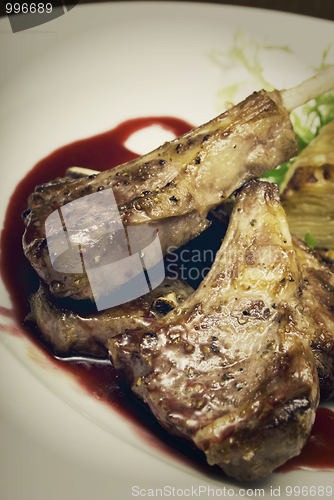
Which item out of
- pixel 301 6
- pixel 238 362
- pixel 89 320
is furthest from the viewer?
pixel 301 6

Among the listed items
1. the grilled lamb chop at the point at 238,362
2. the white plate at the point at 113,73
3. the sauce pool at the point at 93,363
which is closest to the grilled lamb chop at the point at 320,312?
the grilled lamb chop at the point at 238,362

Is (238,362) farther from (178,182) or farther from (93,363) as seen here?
(178,182)

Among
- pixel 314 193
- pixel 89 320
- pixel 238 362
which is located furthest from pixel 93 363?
pixel 314 193

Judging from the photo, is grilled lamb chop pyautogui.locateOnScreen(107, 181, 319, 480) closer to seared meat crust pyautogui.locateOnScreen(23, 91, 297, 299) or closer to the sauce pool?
the sauce pool

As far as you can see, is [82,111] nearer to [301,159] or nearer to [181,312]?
[301,159]

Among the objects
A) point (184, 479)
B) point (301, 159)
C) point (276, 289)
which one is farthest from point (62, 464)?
point (301, 159)

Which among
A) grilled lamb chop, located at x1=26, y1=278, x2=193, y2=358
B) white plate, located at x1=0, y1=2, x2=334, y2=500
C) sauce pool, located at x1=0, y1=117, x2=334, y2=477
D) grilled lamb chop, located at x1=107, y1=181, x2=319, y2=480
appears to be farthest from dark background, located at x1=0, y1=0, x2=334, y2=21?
grilled lamb chop, located at x1=26, y1=278, x2=193, y2=358
